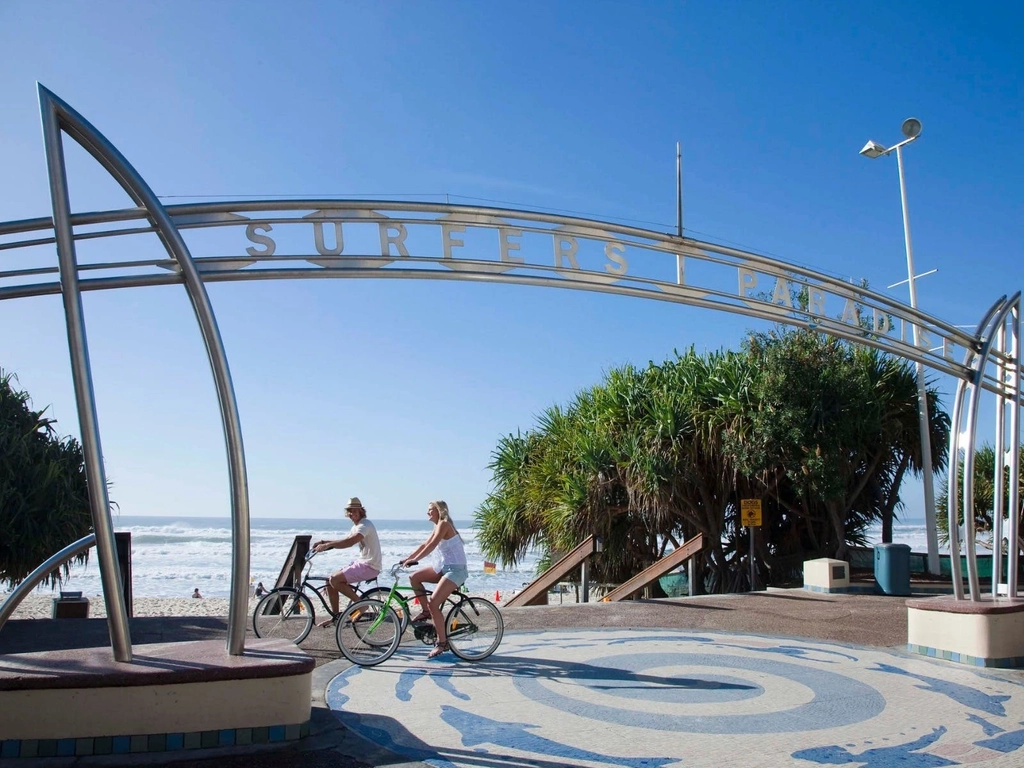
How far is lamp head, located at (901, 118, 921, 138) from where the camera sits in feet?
53.7

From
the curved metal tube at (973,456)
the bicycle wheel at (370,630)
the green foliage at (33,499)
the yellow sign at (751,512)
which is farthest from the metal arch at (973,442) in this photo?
the green foliage at (33,499)

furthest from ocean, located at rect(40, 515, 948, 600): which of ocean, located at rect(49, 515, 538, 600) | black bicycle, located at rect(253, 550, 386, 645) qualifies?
black bicycle, located at rect(253, 550, 386, 645)

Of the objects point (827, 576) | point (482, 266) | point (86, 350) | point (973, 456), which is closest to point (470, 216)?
point (482, 266)

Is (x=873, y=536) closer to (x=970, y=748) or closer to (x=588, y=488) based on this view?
(x=588, y=488)

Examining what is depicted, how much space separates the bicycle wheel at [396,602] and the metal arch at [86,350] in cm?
226

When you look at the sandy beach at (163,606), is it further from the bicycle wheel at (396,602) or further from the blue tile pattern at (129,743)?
the blue tile pattern at (129,743)

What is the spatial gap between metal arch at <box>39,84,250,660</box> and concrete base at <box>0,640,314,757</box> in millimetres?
288

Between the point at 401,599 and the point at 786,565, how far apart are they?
41.9ft

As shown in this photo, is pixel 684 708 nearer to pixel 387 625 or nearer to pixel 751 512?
pixel 387 625

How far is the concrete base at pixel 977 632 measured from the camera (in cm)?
769

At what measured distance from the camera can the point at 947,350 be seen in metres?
9.03

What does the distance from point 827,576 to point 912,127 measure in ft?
27.6

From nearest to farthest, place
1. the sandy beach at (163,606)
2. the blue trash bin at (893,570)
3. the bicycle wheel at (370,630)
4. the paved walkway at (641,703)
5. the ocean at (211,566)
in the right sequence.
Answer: the paved walkway at (641,703) < the bicycle wheel at (370,630) < the blue trash bin at (893,570) < the sandy beach at (163,606) < the ocean at (211,566)

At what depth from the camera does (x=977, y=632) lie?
773 centimetres
